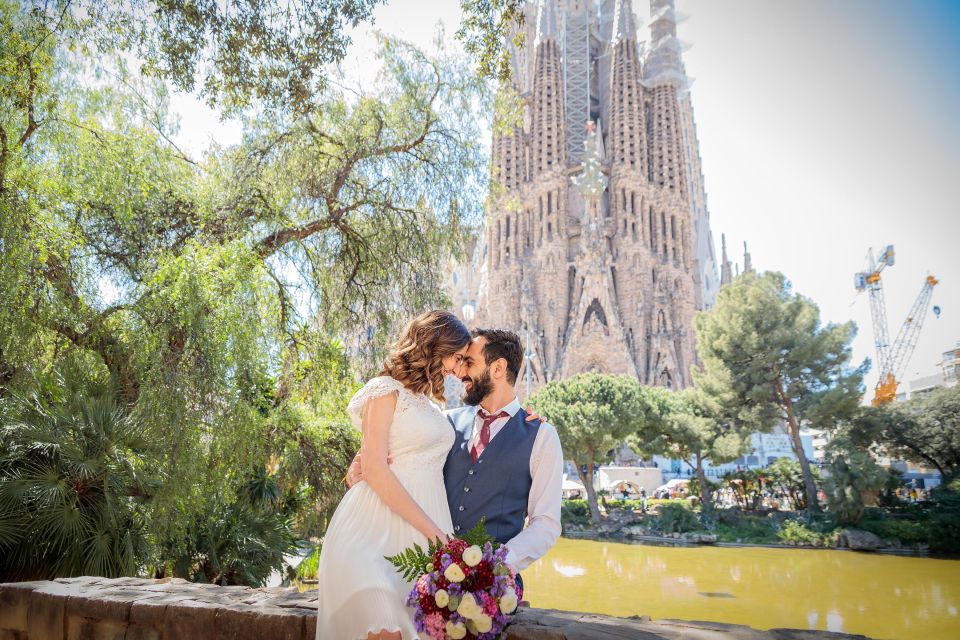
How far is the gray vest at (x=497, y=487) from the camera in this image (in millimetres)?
2221

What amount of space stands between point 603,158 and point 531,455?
40.9 metres

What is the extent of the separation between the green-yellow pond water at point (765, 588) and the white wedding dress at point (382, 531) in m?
7.81

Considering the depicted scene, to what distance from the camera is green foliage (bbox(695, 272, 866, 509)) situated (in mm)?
19359

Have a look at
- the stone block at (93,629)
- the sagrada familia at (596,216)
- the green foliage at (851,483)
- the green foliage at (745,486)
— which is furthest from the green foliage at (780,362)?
the stone block at (93,629)

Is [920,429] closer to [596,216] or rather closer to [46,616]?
[46,616]

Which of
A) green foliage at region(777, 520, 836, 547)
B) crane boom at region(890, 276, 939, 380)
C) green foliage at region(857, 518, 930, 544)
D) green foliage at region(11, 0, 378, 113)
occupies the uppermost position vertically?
crane boom at region(890, 276, 939, 380)

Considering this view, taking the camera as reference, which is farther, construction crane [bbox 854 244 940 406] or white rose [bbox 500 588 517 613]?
construction crane [bbox 854 244 940 406]

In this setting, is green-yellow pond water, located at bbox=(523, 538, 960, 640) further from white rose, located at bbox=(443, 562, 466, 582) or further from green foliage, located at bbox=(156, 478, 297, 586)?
white rose, located at bbox=(443, 562, 466, 582)

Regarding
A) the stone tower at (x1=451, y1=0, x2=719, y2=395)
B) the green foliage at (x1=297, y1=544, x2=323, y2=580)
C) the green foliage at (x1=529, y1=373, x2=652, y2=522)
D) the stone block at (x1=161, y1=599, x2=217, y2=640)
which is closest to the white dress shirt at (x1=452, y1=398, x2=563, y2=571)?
the stone block at (x1=161, y1=599, x2=217, y2=640)

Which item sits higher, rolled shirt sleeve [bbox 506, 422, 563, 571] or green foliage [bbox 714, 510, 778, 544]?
rolled shirt sleeve [bbox 506, 422, 563, 571]

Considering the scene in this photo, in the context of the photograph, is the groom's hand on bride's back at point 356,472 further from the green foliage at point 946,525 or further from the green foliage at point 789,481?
the green foliage at point 789,481

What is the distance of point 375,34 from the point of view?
787 centimetres

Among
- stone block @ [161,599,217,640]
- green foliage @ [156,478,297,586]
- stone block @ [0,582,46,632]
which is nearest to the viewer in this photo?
stone block @ [161,599,217,640]

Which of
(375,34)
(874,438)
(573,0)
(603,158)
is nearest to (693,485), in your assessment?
(874,438)
